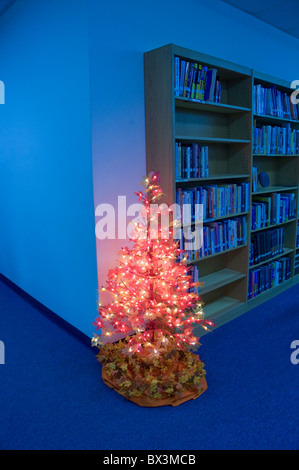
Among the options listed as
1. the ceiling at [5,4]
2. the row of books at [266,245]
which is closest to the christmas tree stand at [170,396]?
the row of books at [266,245]

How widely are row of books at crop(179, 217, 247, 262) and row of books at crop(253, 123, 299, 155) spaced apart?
2.57 ft

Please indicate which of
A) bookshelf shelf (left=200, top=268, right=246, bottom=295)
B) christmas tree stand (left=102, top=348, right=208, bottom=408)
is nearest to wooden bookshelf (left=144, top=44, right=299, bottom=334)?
bookshelf shelf (left=200, top=268, right=246, bottom=295)

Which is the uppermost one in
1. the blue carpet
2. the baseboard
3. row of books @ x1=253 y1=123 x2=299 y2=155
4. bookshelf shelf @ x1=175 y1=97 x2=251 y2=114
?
bookshelf shelf @ x1=175 y1=97 x2=251 y2=114

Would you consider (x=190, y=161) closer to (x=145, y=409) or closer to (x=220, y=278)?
(x=220, y=278)

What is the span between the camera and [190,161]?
2.87 metres

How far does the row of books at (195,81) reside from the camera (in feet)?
8.73

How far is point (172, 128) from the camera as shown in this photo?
8.57 ft

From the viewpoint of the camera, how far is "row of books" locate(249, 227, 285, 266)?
369cm

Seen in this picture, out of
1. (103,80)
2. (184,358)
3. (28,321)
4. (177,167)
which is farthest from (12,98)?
(184,358)

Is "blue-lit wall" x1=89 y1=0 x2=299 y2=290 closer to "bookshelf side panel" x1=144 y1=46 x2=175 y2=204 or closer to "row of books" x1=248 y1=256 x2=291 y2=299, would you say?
"bookshelf side panel" x1=144 y1=46 x2=175 y2=204

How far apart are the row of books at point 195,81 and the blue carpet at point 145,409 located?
6.74 ft

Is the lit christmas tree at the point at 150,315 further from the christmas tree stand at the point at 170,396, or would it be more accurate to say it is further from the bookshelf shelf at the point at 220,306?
the bookshelf shelf at the point at 220,306
